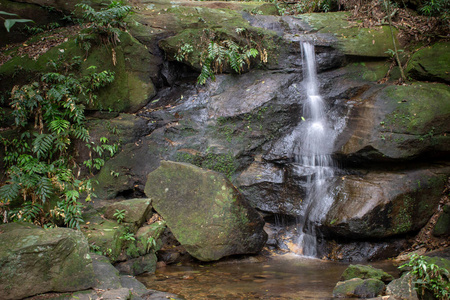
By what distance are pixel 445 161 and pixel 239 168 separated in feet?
15.2

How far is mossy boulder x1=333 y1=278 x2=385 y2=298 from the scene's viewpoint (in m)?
4.23

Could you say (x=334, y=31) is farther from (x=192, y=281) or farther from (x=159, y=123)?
(x=192, y=281)

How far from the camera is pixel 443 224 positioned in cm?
634

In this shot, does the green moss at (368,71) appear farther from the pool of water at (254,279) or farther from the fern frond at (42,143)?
the fern frond at (42,143)

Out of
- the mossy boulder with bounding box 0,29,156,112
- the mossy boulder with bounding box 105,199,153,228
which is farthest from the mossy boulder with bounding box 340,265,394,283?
the mossy boulder with bounding box 0,29,156,112

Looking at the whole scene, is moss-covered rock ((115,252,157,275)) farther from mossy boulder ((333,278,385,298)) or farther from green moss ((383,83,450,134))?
green moss ((383,83,450,134))

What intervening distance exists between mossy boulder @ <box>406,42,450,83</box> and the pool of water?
15.7ft

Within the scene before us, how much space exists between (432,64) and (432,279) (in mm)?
6122

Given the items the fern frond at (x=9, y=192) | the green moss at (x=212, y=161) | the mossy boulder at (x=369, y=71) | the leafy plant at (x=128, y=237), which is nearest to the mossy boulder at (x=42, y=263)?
the fern frond at (x=9, y=192)

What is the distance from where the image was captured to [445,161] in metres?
7.07

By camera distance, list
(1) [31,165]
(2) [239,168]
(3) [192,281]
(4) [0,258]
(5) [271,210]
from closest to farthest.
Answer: (4) [0,258]
(3) [192,281]
(1) [31,165]
(5) [271,210]
(2) [239,168]

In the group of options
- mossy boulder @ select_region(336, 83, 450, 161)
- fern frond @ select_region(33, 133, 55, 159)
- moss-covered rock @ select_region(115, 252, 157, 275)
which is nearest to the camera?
moss-covered rock @ select_region(115, 252, 157, 275)

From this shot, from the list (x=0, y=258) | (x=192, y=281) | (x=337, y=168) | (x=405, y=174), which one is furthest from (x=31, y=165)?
(x=405, y=174)

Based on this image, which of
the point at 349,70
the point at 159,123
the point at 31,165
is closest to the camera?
the point at 31,165
